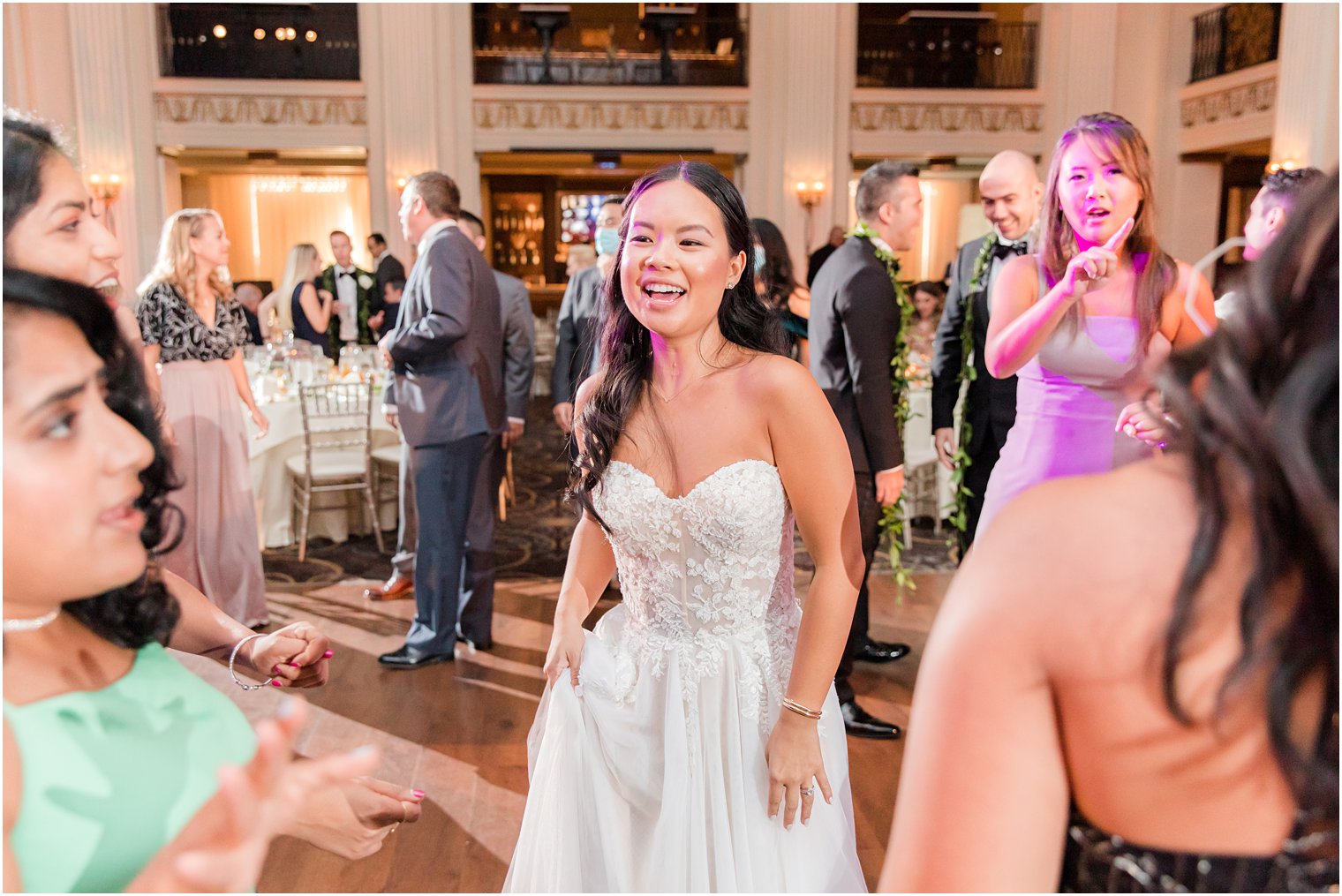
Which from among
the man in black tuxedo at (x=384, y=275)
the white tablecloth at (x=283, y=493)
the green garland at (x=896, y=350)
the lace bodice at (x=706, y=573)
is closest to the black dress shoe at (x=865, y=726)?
the green garland at (x=896, y=350)

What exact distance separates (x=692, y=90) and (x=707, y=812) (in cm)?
1147

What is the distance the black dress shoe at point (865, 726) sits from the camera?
3.32 metres

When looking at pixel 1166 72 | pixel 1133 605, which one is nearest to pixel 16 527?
pixel 1133 605

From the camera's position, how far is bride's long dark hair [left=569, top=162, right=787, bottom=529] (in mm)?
1727

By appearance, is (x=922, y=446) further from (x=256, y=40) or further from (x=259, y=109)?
(x=256, y=40)

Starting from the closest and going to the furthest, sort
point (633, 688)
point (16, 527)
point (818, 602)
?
point (16, 527)
point (818, 602)
point (633, 688)

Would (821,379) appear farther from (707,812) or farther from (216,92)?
(216,92)

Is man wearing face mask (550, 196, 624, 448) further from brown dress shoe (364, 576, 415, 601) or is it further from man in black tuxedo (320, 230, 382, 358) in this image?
man in black tuxedo (320, 230, 382, 358)

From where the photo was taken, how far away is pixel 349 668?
156 inches

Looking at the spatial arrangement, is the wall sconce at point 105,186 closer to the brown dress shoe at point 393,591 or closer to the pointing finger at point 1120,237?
the brown dress shoe at point 393,591

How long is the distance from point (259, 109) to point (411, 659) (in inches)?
384

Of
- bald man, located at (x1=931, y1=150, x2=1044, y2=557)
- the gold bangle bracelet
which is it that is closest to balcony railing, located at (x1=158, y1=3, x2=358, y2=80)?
bald man, located at (x1=931, y1=150, x2=1044, y2=557)

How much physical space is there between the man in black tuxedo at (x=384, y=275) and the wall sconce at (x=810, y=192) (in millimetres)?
4809

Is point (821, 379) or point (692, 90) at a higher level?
point (692, 90)
